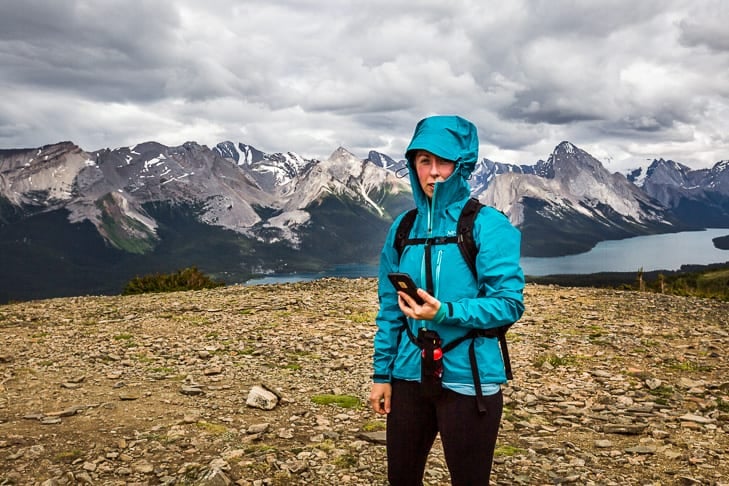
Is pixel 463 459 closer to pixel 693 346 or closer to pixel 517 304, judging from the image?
pixel 517 304

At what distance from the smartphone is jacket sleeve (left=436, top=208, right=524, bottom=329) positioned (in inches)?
7.6

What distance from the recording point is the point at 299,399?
29.5ft

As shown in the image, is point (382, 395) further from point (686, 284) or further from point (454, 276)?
point (686, 284)

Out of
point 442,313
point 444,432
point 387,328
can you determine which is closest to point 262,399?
point 387,328

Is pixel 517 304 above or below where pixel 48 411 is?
above

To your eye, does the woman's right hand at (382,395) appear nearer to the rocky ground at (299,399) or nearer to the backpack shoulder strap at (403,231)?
the backpack shoulder strap at (403,231)

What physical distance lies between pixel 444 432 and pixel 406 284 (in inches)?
42.9

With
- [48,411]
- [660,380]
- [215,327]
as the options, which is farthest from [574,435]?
[215,327]

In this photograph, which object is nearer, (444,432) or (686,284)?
(444,432)

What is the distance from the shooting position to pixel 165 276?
27.0 meters

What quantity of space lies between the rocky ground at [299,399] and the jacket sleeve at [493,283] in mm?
3311

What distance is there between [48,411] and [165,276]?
19.6 metres

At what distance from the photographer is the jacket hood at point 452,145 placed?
12.9 ft

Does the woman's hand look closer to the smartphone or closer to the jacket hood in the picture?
the smartphone
